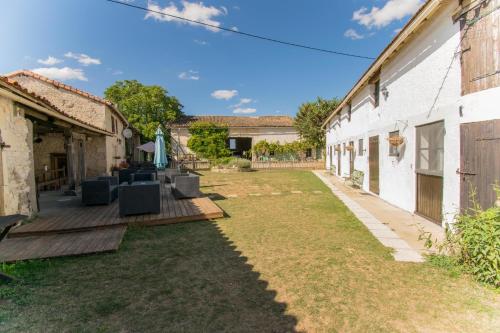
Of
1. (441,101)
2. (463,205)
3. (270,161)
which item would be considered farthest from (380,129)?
(270,161)

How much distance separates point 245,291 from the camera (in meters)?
2.96

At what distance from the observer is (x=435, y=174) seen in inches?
215

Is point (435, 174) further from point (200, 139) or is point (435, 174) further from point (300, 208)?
point (200, 139)

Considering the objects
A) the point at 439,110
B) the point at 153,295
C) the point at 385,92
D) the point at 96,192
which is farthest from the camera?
the point at 385,92

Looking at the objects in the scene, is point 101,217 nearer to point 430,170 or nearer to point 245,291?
point 245,291

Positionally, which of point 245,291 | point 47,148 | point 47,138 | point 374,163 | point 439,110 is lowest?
point 245,291

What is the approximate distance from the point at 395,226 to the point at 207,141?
23167 mm

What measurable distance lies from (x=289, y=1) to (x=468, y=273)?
42.5ft

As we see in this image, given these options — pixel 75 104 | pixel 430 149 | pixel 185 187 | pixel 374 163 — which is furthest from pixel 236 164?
pixel 430 149

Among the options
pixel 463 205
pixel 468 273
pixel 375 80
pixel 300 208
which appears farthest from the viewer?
pixel 375 80

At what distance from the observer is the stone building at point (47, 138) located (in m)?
5.27

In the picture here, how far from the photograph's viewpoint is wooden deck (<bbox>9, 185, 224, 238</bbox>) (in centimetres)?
507

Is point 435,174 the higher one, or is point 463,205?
point 435,174

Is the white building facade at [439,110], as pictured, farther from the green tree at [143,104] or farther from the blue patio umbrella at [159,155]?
the green tree at [143,104]
